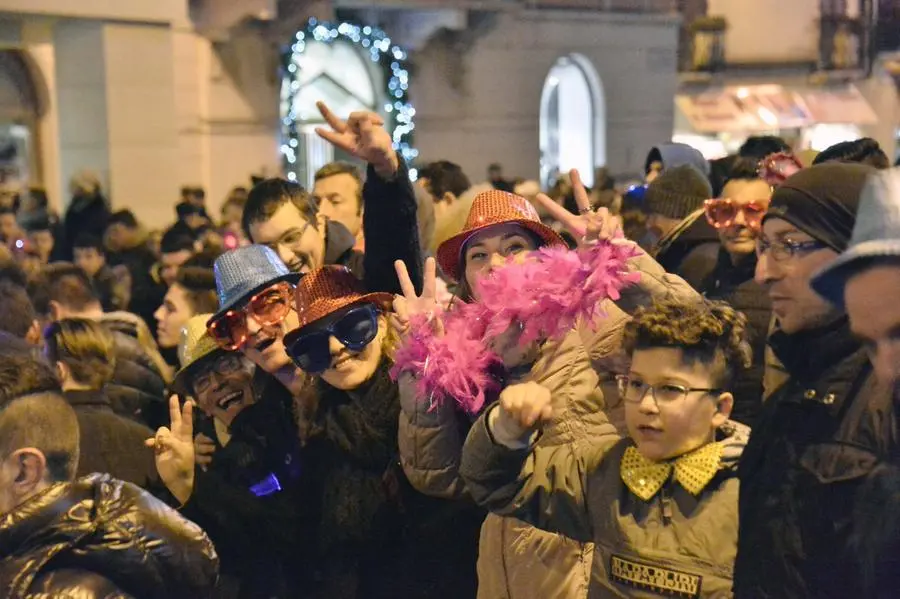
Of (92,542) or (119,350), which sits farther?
(119,350)

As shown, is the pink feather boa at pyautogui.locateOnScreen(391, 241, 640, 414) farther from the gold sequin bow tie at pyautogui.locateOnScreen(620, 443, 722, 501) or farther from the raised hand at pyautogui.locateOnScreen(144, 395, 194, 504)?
the raised hand at pyautogui.locateOnScreen(144, 395, 194, 504)

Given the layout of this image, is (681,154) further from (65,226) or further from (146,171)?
(146,171)

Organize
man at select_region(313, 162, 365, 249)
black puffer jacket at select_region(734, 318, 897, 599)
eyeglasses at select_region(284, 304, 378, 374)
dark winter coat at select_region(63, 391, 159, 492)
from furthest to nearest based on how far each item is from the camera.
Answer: man at select_region(313, 162, 365, 249) < dark winter coat at select_region(63, 391, 159, 492) < eyeglasses at select_region(284, 304, 378, 374) < black puffer jacket at select_region(734, 318, 897, 599)

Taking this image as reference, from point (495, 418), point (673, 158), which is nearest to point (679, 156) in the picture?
point (673, 158)

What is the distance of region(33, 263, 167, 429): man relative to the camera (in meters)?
5.41

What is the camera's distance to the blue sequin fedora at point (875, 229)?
2182 millimetres

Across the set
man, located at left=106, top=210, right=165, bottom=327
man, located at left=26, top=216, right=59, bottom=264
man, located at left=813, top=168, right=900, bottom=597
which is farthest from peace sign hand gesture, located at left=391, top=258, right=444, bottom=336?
man, located at left=26, top=216, right=59, bottom=264

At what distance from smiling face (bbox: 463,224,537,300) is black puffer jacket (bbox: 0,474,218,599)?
3.94ft

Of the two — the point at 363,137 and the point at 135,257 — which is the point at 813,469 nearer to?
the point at 363,137

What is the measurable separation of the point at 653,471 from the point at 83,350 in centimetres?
258

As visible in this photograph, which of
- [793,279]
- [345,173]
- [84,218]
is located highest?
[345,173]

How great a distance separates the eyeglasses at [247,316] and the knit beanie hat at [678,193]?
2430 mm

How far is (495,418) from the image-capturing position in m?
2.81

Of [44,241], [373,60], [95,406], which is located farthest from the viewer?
[373,60]
